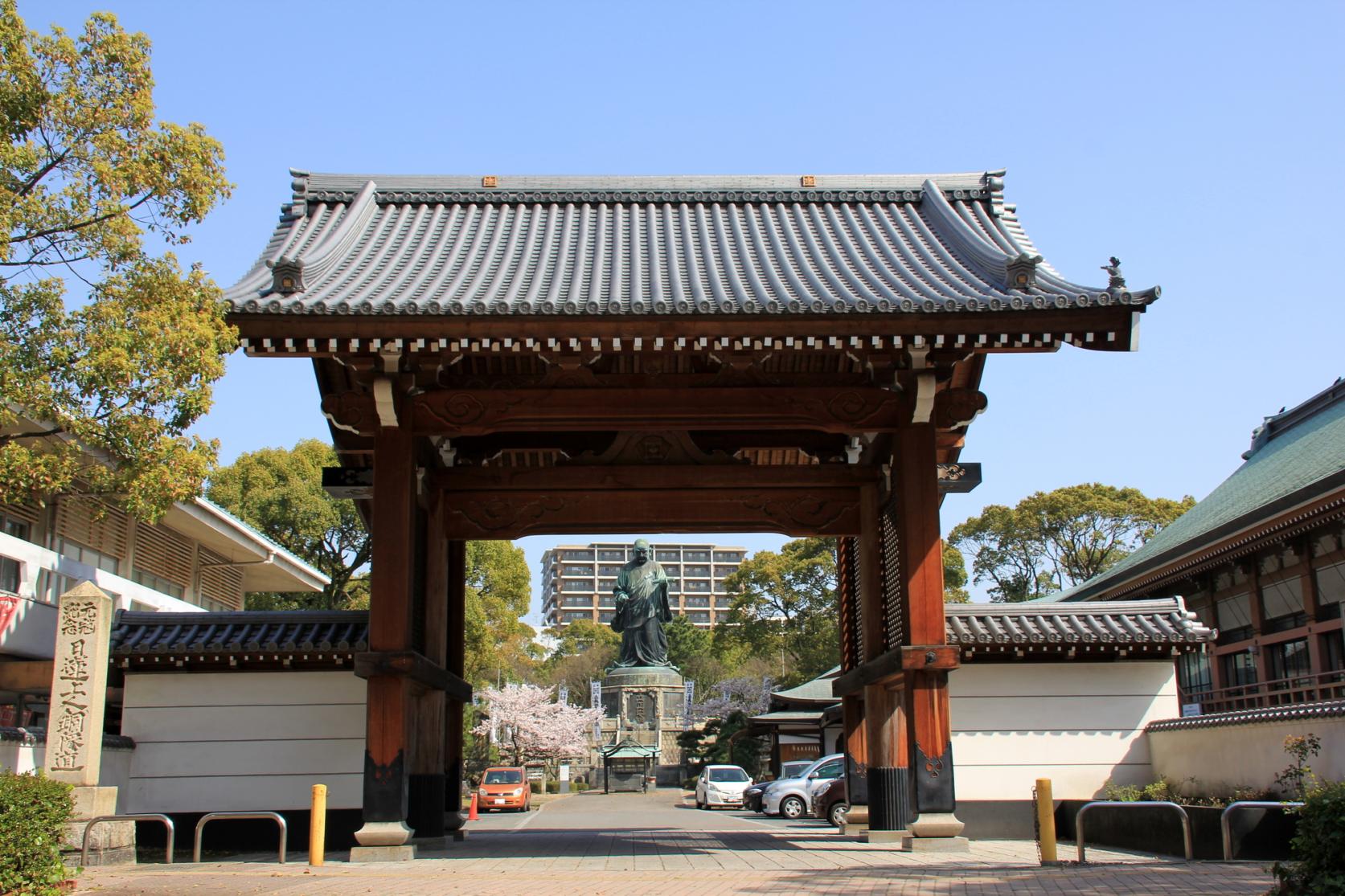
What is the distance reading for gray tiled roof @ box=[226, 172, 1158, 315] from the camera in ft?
40.3

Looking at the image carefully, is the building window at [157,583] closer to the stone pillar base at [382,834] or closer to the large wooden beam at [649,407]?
the large wooden beam at [649,407]

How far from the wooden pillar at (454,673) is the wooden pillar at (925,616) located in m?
6.55

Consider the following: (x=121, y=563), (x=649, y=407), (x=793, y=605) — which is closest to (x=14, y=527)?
(x=121, y=563)

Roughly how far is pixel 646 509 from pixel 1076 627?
5867 mm

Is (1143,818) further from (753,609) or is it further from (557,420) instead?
(753,609)

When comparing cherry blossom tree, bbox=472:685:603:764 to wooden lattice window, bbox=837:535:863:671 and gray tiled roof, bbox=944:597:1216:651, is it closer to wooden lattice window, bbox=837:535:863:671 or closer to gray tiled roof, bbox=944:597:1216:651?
wooden lattice window, bbox=837:535:863:671

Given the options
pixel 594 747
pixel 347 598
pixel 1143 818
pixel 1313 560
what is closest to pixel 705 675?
pixel 594 747

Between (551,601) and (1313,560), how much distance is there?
142m

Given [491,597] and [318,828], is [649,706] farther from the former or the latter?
[318,828]

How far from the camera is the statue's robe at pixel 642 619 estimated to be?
197ft

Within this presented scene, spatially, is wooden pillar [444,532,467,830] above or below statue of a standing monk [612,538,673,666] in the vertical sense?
below

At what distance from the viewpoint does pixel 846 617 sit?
58.4 feet

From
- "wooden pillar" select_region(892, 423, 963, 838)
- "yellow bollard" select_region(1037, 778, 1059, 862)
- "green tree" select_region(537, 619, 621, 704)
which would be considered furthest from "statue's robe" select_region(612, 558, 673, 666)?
"yellow bollard" select_region(1037, 778, 1059, 862)

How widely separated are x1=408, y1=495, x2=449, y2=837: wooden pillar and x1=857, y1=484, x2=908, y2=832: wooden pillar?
5493mm
